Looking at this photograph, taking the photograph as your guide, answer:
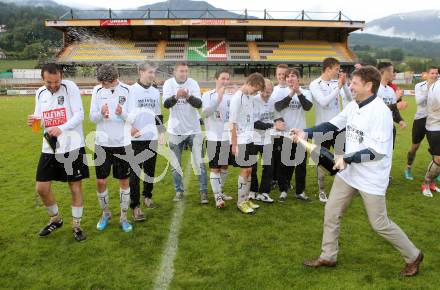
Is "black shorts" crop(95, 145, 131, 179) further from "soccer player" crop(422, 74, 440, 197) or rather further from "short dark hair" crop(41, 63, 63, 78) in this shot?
"soccer player" crop(422, 74, 440, 197)

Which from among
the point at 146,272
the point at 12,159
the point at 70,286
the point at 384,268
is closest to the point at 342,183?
the point at 384,268

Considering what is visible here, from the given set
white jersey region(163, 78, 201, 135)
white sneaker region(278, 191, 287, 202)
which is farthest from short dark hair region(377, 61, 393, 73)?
white jersey region(163, 78, 201, 135)

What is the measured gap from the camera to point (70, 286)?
381 cm

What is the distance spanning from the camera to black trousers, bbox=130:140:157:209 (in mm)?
5539

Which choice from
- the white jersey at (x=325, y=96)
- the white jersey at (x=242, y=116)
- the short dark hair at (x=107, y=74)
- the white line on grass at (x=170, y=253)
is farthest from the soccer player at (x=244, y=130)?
the short dark hair at (x=107, y=74)

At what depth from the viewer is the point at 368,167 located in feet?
12.4

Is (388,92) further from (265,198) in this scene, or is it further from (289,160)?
(265,198)

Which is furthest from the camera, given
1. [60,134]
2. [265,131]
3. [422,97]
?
[422,97]

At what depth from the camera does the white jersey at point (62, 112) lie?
4.66 m

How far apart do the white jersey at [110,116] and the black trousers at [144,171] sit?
2.14 feet

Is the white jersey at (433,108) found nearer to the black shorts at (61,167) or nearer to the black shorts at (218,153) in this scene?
the black shorts at (218,153)

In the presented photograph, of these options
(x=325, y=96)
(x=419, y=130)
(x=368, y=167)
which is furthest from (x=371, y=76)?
(x=419, y=130)

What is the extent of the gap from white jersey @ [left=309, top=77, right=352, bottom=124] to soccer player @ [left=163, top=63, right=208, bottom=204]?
1.88 metres

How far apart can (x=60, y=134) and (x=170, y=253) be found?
1.89 meters
